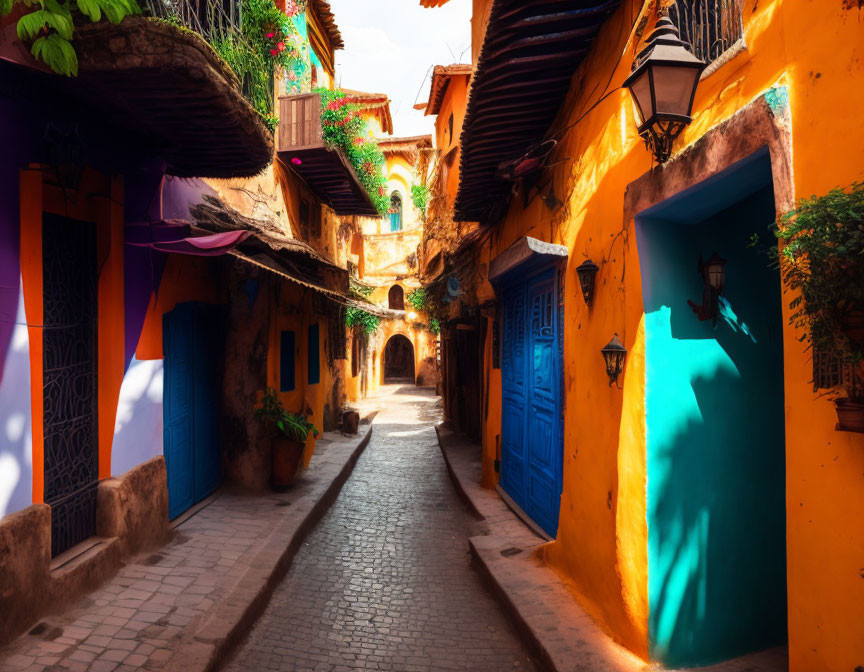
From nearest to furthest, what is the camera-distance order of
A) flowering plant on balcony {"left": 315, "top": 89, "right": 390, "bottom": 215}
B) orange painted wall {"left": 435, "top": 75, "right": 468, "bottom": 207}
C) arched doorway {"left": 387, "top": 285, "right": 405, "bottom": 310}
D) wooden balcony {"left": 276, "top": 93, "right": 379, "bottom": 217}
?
wooden balcony {"left": 276, "top": 93, "right": 379, "bottom": 217} < flowering plant on balcony {"left": 315, "top": 89, "right": 390, "bottom": 215} < orange painted wall {"left": 435, "top": 75, "right": 468, "bottom": 207} < arched doorway {"left": 387, "top": 285, "right": 405, "bottom": 310}

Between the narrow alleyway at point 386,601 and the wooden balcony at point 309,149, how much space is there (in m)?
6.28

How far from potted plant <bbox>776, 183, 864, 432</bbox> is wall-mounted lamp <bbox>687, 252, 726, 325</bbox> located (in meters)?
1.46

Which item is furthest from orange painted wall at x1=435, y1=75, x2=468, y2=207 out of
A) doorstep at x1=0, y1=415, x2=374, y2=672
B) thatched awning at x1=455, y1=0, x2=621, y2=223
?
doorstep at x1=0, y1=415, x2=374, y2=672

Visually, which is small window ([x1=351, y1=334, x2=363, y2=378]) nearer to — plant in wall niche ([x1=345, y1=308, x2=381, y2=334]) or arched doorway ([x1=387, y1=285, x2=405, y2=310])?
plant in wall niche ([x1=345, y1=308, x2=381, y2=334])

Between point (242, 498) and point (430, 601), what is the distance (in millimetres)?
3451

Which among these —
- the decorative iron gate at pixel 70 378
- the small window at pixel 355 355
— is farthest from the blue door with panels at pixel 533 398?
the small window at pixel 355 355

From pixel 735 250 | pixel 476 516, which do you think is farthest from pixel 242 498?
pixel 735 250

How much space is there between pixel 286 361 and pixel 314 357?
238cm

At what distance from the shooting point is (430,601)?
537 centimetres

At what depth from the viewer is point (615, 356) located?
13.0 ft

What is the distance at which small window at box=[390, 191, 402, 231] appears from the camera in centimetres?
3216

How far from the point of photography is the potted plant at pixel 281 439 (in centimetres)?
802

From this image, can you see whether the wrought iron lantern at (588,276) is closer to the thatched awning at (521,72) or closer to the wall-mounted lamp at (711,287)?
the wall-mounted lamp at (711,287)


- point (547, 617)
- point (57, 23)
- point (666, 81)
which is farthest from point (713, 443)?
point (57, 23)
